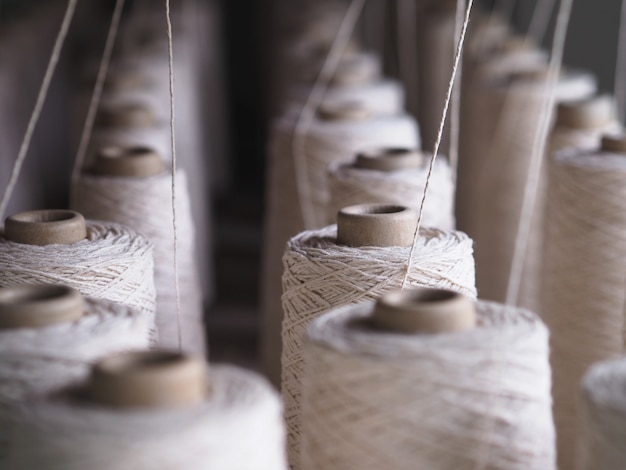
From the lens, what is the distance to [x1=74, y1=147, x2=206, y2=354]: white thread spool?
7.00ft

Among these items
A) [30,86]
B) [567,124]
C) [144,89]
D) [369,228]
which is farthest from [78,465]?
[30,86]

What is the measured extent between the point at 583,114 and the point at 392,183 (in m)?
0.73

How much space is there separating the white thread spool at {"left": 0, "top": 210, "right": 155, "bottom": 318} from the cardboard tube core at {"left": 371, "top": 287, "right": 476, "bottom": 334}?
1.54ft

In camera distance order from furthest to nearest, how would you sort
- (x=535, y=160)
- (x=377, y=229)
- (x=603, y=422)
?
(x=377, y=229) → (x=535, y=160) → (x=603, y=422)

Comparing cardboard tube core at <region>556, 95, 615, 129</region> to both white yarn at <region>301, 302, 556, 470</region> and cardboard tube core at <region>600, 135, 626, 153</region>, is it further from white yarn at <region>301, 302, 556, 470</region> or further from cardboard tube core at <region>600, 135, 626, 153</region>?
white yarn at <region>301, 302, 556, 470</region>

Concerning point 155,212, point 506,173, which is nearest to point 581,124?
point 506,173

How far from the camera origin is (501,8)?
5.87 metres

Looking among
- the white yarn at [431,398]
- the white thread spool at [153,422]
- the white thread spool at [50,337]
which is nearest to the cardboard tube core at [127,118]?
the white thread spool at [50,337]

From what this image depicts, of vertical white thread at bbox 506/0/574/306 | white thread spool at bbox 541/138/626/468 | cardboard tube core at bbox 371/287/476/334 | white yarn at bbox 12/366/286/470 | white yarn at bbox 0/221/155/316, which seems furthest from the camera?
white thread spool at bbox 541/138/626/468

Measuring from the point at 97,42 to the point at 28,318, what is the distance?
5.18 meters

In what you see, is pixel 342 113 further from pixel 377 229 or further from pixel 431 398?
pixel 431 398

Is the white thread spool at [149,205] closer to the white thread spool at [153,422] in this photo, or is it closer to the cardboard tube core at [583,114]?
the cardboard tube core at [583,114]

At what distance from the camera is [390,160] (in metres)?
2.10

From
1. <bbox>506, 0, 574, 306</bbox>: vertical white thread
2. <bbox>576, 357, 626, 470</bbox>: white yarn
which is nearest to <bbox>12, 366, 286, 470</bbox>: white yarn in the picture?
<bbox>576, 357, 626, 470</bbox>: white yarn
